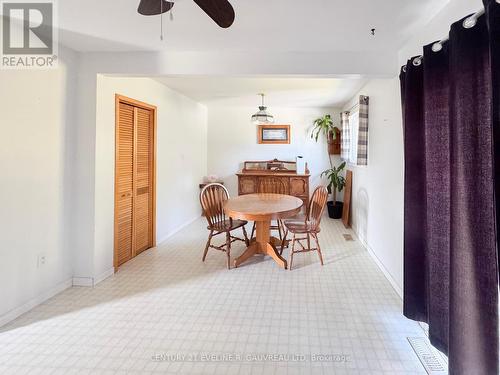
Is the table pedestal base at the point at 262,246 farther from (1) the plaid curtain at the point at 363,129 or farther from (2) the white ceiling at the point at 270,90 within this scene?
(2) the white ceiling at the point at 270,90

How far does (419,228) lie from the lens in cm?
198

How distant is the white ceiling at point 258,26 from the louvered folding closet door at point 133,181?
890 millimetres

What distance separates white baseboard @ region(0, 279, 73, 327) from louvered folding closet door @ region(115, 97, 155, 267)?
0.55 metres

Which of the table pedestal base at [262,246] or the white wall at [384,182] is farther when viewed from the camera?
the table pedestal base at [262,246]

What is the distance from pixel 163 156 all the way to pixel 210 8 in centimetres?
308

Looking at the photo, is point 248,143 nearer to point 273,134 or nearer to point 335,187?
point 273,134

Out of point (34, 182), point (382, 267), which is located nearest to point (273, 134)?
point (382, 267)

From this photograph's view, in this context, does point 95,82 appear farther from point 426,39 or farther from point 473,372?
point 473,372

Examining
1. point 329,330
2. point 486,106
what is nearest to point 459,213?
point 486,106

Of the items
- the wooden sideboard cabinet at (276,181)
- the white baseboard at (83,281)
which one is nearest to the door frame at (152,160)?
the white baseboard at (83,281)

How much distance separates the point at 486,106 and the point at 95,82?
9.87ft

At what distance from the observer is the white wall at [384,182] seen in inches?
108

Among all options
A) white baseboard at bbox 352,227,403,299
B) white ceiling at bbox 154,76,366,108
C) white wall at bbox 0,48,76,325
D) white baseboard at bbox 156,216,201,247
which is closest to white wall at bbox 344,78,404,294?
white baseboard at bbox 352,227,403,299

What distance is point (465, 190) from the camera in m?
1.37
